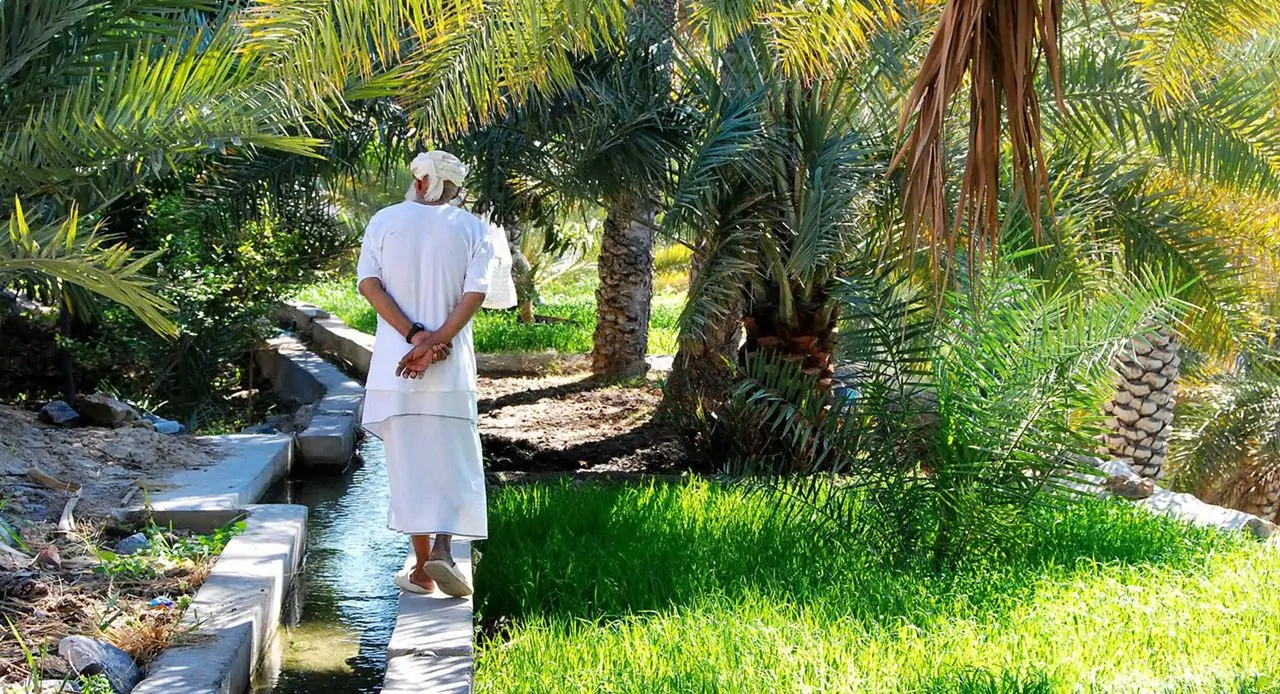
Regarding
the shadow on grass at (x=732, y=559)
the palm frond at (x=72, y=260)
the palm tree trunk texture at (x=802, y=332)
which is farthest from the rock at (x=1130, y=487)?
the palm frond at (x=72, y=260)

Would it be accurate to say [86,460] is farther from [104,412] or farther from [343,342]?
[343,342]

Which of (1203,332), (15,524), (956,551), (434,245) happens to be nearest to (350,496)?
(15,524)

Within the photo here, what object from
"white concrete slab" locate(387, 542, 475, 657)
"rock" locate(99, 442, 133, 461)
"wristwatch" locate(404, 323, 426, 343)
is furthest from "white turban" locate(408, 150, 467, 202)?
"rock" locate(99, 442, 133, 461)

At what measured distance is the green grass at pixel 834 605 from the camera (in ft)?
14.4

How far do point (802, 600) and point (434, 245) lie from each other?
2015 mm

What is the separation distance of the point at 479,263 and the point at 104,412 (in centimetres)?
435

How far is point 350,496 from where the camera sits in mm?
7875

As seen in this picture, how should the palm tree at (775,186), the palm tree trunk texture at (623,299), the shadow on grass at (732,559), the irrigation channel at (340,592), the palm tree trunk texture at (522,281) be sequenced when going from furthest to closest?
1. the palm tree trunk texture at (522,281)
2. the palm tree trunk texture at (623,299)
3. the palm tree at (775,186)
4. the shadow on grass at (732,559)
5. the irrigation channel at (340,592)

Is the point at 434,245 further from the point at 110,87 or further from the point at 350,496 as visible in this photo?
the point at 350,496

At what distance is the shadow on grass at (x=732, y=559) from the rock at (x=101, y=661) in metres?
1.59

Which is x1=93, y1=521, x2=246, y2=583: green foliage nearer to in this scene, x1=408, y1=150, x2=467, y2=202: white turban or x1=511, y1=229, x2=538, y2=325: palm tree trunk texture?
x1=408, y1=150, x2=467, y2=202: white turban

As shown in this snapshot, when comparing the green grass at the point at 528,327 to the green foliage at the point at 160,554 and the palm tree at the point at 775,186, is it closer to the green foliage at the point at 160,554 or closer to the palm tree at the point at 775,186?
the palm tree at the point at 775,186

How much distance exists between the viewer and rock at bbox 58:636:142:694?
4293 millimetres

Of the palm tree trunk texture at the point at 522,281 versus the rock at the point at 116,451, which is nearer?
the rock at the point at 116,451
